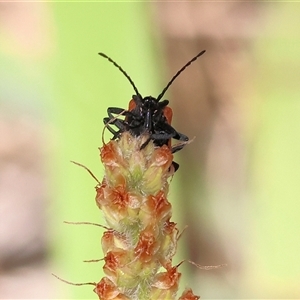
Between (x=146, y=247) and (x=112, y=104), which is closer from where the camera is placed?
(x=146, y=247)

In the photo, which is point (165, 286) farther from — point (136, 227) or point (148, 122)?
point (148, 122)

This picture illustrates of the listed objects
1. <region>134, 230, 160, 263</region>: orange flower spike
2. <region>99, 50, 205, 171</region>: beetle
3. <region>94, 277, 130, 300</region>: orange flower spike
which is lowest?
<region>94, 277, 130, 300</region>: orange flower spike

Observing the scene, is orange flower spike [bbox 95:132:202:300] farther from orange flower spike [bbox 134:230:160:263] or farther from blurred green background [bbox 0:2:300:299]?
blurred green background [bbox 0:2:300:299]

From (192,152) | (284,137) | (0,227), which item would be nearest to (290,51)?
(284,137)

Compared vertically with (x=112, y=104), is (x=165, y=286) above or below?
below

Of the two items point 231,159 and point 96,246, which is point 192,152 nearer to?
point 231,159

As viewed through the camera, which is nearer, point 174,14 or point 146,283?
point 146,283

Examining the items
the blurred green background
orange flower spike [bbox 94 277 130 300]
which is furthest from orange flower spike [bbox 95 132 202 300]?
the blurred green background

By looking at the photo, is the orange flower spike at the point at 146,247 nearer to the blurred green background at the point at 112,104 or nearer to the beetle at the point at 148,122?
the beetle at the point at 148,122

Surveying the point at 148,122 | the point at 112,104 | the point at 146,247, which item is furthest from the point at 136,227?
the point at 112,104
